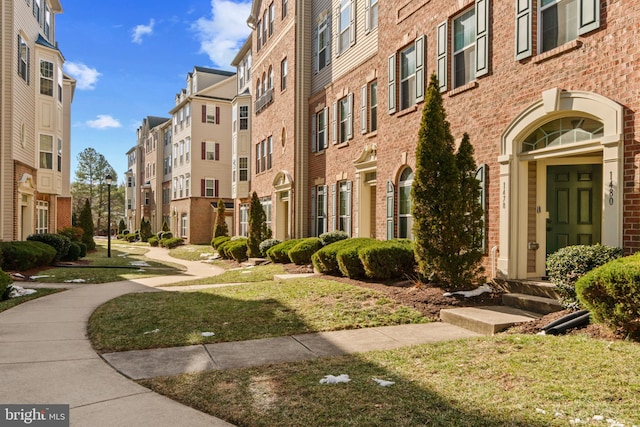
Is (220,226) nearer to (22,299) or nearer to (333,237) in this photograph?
(333,237)

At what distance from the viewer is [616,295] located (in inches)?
210

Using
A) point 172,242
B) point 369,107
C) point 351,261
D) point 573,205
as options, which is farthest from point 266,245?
point 172,242

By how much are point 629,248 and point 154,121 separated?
183ft

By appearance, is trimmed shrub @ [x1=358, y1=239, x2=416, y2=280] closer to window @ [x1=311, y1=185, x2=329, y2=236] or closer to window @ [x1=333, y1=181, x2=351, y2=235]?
window @ [x1=333, y1=181, x2=351, y2=235]

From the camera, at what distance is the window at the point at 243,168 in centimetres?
3052

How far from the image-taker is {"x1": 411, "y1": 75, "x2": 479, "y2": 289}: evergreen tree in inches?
343

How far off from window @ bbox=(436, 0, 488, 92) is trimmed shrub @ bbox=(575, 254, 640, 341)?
5286 mm

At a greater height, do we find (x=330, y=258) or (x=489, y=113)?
(x=489, y=113)

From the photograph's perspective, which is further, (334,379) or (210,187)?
(210,187)

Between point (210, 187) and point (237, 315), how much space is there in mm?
31393

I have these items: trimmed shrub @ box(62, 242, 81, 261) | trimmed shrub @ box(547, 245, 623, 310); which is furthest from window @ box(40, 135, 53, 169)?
trimmed shrub @ box(547, 245, 623, 310)

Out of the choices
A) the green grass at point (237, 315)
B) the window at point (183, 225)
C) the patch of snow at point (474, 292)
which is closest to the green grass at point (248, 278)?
the green grass at point (237, 315)

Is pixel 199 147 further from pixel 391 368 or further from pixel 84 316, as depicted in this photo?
pixel 391 368

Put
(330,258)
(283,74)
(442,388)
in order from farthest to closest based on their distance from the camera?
(283,74)
(330,258)
(442,388)
